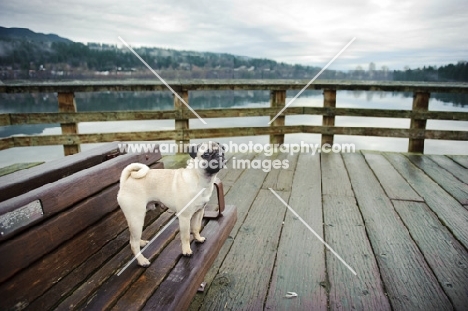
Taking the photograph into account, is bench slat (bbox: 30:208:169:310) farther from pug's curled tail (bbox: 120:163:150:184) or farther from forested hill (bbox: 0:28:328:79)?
forested hill (bbox: 0:28:328:79)

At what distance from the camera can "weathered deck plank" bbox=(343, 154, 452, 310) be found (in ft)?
6.36

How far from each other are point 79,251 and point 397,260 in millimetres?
2338

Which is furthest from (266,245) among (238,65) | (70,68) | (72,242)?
(70,68)

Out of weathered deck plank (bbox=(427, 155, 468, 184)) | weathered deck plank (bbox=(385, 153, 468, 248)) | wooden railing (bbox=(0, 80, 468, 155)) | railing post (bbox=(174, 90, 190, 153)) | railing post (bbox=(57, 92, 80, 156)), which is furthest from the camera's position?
railing post (bbox=(174, 90, 190, 153))

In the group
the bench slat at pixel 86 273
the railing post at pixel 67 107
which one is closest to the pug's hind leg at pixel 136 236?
the bench slat at pixel 86 273

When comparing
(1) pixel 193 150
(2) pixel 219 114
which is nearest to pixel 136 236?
(1) pixel 193 150

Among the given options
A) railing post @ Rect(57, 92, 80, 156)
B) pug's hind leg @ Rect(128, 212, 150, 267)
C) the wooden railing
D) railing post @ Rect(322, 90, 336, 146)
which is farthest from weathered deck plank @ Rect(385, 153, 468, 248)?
railing post @ Rect(57, 92, 80, 156)

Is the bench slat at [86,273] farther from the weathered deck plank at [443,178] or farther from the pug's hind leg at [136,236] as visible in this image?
the weathered deck plank at [443,178]

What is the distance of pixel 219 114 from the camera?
18.5 ft

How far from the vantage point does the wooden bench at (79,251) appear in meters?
1.08

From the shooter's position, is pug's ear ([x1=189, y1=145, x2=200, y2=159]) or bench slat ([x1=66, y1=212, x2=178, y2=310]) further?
pug's ear ([x1=189, y1=145, x2=200, y2=159])

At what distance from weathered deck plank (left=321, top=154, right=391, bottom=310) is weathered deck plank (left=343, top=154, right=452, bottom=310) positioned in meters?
0.07

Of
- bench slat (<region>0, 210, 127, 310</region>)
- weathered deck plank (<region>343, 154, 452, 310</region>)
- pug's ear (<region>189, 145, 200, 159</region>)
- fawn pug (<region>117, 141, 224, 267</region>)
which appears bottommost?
weathered deck plank (<region>343, 154, 452, 310</region>)

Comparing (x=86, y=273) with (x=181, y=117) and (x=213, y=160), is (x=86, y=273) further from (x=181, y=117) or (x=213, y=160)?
(x=181, y=117)
